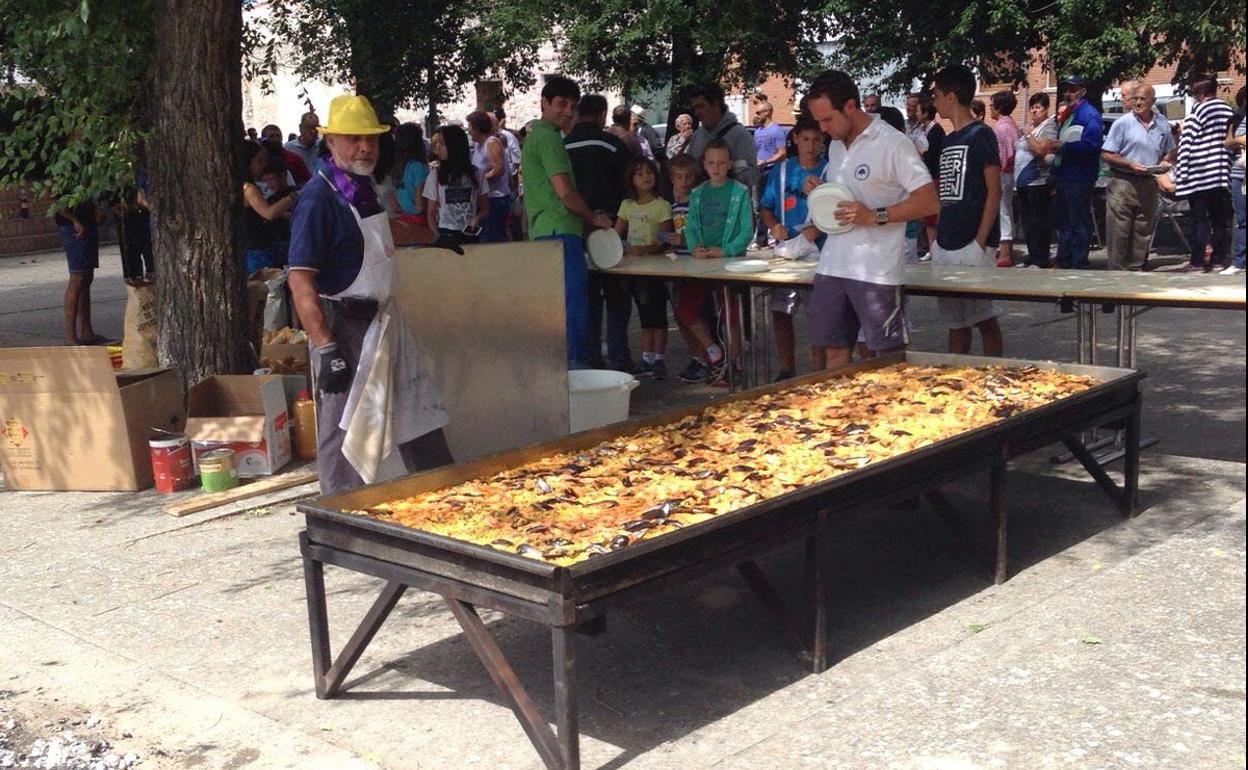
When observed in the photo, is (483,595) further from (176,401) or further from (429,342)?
(176,401)

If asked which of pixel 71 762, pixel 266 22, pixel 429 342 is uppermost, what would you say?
pixel 266 22

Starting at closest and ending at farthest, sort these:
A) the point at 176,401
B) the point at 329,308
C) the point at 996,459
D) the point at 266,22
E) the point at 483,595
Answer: the point at 483,595
the point at 996,459
the point at 329,308
the point at 176,401
the point at 266,22

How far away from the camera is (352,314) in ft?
20.5

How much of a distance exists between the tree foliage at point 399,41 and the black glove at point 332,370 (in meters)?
6.16

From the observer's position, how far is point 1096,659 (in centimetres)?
512

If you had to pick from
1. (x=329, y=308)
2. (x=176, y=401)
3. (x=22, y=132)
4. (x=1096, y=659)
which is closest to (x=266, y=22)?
(x=22, y=132)

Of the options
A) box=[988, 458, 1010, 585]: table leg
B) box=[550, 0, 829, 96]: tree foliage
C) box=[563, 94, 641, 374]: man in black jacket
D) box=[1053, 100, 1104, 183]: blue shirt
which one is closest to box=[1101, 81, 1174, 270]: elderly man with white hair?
box=[1053, 100, 1104, 183]: blue shirt

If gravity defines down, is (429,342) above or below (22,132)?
below

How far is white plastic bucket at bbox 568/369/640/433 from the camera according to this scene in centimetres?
818

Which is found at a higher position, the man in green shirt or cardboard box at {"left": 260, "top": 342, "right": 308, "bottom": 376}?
the man in green shirt

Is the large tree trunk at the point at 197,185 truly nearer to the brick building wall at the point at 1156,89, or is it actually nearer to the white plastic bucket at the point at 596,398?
the white plastic bucket at the point at 596,398

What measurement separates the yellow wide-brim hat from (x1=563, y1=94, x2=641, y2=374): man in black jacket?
13.8 feet

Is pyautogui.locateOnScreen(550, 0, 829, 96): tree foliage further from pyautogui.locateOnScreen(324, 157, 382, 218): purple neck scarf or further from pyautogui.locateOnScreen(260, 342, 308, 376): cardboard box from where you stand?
pyautogui.locateOnScreen(324, 157, 382, 218): purple neck scarf

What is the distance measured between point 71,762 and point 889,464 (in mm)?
2995
